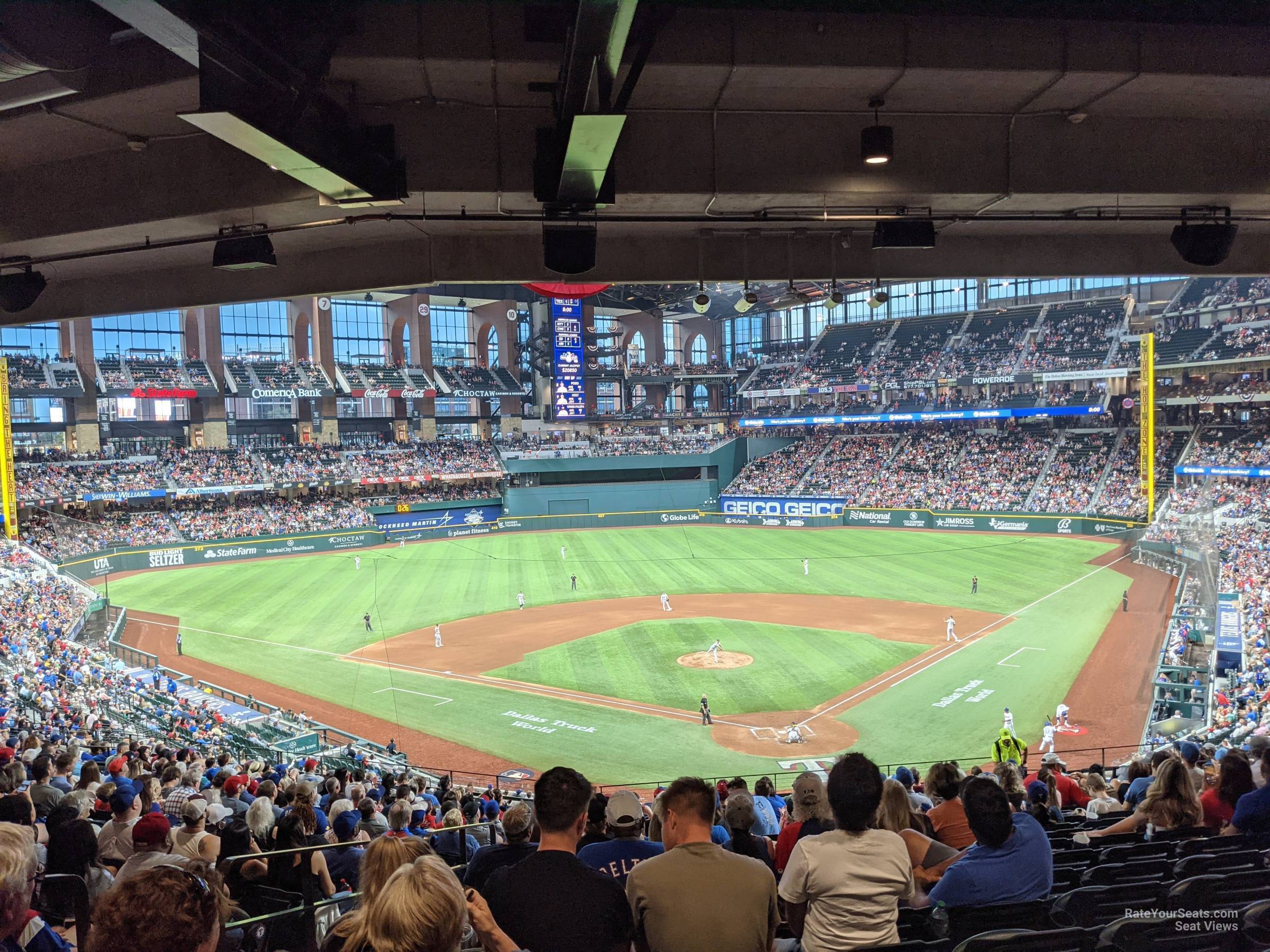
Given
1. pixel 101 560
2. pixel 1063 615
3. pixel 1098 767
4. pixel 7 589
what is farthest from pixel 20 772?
pixel 101 560

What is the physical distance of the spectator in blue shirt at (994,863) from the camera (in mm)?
4172

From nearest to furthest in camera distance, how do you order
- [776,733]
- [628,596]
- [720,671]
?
[776,733] → [720,671] → [628,596]

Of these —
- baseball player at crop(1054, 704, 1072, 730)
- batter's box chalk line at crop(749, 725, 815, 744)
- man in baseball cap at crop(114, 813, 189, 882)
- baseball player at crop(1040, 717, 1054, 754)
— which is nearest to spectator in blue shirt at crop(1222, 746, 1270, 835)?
man in baseball cap at crop(114, 813, 189, 882)

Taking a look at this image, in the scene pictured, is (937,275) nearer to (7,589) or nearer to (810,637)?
(810,637)

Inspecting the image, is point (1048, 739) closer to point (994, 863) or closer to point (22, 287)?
point (994, 863)

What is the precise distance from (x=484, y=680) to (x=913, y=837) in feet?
75.6

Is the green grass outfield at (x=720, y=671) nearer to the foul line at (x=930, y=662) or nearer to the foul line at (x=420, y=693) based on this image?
the foul line at (x=930, y=662)

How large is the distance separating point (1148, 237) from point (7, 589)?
34.4m

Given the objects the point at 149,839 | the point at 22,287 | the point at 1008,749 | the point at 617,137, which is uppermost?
the point at 617,137

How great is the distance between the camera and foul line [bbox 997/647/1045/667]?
25891 millimetres

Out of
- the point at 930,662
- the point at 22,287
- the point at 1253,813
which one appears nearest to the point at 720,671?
the point at 930,662

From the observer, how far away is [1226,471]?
40.8 metres

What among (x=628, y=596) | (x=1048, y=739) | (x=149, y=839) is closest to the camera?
(x=149, y=839)
